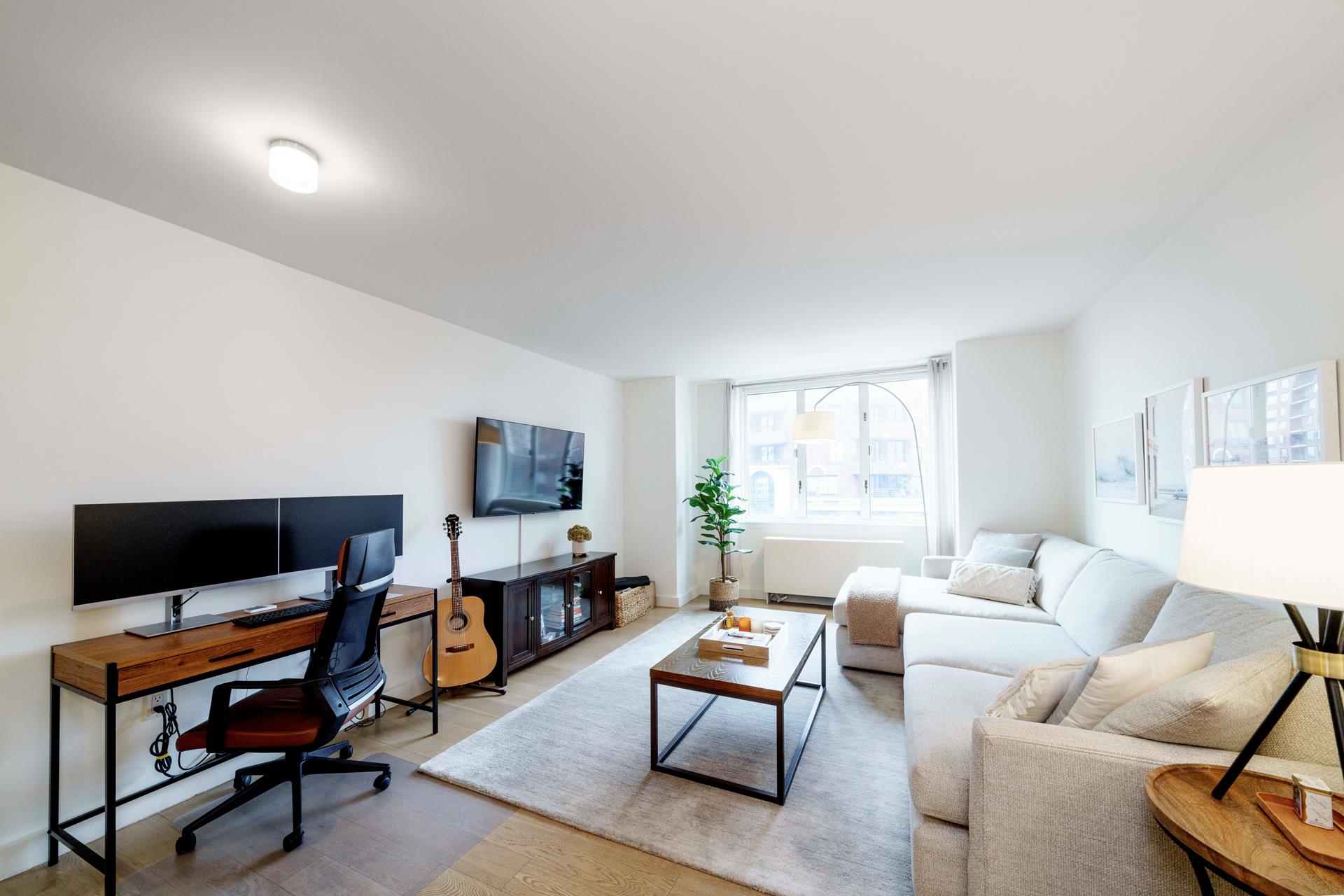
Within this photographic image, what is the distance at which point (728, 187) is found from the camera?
206 cm

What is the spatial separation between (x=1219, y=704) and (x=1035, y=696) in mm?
460

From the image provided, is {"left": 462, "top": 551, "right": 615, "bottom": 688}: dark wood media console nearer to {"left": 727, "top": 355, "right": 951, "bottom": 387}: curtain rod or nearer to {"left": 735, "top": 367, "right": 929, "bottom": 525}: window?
{"left": 735, "top": 367, "right": 929, "bottom": 525}: window

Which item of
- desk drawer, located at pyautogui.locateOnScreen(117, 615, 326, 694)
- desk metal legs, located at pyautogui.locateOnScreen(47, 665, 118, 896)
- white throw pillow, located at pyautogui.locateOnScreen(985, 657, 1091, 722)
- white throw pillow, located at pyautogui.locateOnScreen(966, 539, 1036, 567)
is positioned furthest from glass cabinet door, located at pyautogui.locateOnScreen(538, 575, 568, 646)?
white throw pillow, located at pyautogui.locateOnScreen(966, 539, 1036, 567)

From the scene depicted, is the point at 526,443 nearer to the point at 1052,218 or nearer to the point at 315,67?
the point at 315,67

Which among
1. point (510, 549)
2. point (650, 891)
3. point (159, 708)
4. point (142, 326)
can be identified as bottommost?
point (650, 891)

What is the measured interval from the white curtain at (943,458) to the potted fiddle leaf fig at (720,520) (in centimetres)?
190

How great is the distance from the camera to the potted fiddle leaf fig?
5.46 meters

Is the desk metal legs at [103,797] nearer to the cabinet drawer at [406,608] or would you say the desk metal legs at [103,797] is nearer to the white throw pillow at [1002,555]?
the cabinet drawer at [406,608]

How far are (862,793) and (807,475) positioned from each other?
3.82m

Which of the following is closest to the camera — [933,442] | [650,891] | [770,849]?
[650,891]

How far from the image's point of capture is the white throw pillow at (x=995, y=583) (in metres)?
3.55

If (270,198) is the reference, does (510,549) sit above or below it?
below

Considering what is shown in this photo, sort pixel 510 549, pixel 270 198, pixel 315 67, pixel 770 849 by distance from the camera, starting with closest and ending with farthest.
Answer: pixel 315 67
pixel 770 849
pixel 270 198
pixel 510 549

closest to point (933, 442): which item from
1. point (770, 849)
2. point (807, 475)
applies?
point (807, 475)
